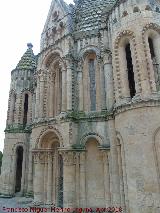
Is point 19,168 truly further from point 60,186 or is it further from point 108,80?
point 108,80

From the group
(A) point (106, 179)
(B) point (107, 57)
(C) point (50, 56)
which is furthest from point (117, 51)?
(A) point (106, 179)

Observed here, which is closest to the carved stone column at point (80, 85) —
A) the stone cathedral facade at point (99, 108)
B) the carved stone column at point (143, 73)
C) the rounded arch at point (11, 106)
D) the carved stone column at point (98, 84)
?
the stone cathedral facade at point (99, 108)

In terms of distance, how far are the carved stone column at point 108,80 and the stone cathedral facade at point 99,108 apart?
70 millimetres

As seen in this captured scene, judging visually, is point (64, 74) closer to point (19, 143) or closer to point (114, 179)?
point (114, 179)

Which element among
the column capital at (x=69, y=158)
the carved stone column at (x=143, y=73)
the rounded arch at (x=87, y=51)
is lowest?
the column capital at (x=69, y=158)

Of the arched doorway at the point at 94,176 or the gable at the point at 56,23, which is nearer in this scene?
the arched doorway at the point at 94,176

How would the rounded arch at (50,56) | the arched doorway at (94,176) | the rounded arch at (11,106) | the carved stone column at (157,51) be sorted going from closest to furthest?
the carved stone column at (157,51) < the arched doorway at (94,176) < the rounded arch at (50,56) < the rounded arch at (11,106)

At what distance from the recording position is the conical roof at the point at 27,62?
95.1ft

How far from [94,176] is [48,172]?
401 cm

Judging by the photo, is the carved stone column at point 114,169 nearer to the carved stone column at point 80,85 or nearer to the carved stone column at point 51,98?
the carved stone column at point 80,85

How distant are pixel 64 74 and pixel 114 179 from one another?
8856mm

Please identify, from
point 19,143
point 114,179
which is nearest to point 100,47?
point 114,179

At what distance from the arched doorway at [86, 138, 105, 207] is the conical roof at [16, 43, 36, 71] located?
15.3 m

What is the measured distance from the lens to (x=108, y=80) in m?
17.5
